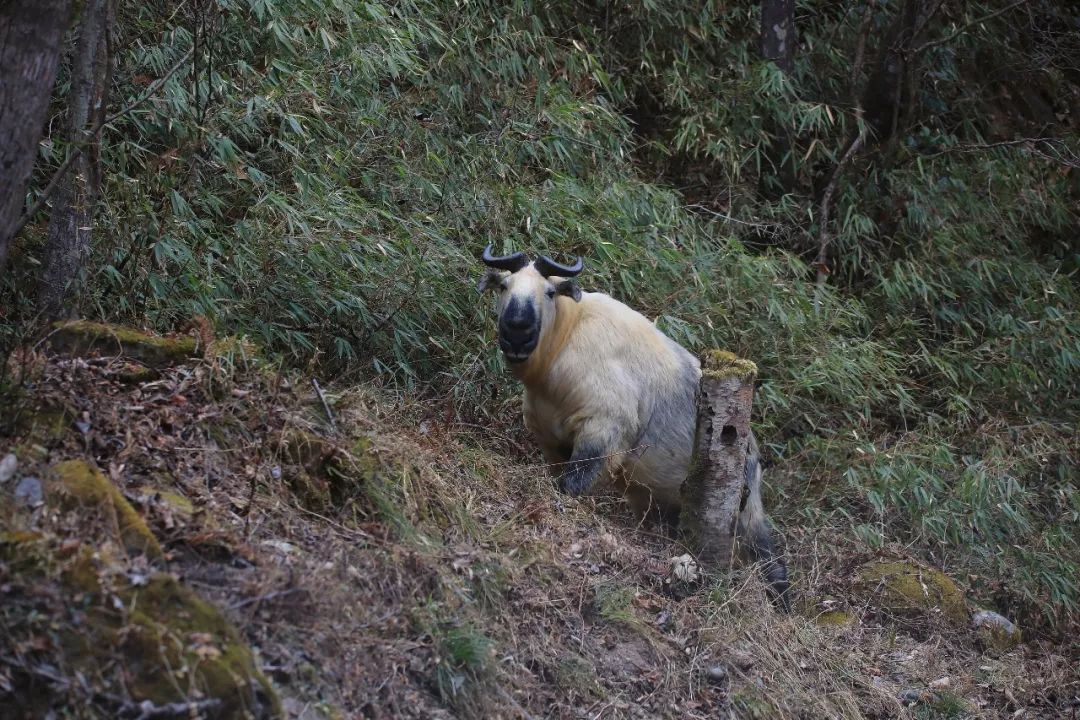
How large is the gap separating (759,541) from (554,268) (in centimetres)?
205

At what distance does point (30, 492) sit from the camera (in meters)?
3.74

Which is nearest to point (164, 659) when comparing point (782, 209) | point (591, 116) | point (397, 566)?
point (397, 566)

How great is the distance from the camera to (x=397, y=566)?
4527 millimetres

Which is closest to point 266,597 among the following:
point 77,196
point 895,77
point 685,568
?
point 685,568

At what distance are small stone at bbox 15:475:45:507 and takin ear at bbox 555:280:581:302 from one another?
11.3ft

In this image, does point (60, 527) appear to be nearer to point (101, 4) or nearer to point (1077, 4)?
point (101, 4)

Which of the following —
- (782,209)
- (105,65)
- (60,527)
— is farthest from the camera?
(782,209)

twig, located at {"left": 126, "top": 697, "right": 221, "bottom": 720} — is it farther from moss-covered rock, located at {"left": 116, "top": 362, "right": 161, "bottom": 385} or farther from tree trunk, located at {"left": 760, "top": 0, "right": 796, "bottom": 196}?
tree trunk, located at {"left": 760, "top": 0, "right": 796, "bottom": 196}

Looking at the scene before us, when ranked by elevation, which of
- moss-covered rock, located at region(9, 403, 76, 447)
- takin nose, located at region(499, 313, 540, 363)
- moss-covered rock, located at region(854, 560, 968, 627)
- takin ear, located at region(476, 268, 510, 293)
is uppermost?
moss-covered rock, located at region(9, 403, 76, 447)

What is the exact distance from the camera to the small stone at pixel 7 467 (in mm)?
3770

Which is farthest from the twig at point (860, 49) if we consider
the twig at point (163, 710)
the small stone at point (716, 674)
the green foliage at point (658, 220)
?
the twig at point (163, 710)

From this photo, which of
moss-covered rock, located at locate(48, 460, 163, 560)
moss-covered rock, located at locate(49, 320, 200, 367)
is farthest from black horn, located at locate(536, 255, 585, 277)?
moss-covered rock, located at locate(48, 460, 163, 560)

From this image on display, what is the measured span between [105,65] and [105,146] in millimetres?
1052

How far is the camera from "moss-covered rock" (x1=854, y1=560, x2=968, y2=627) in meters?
6.78
